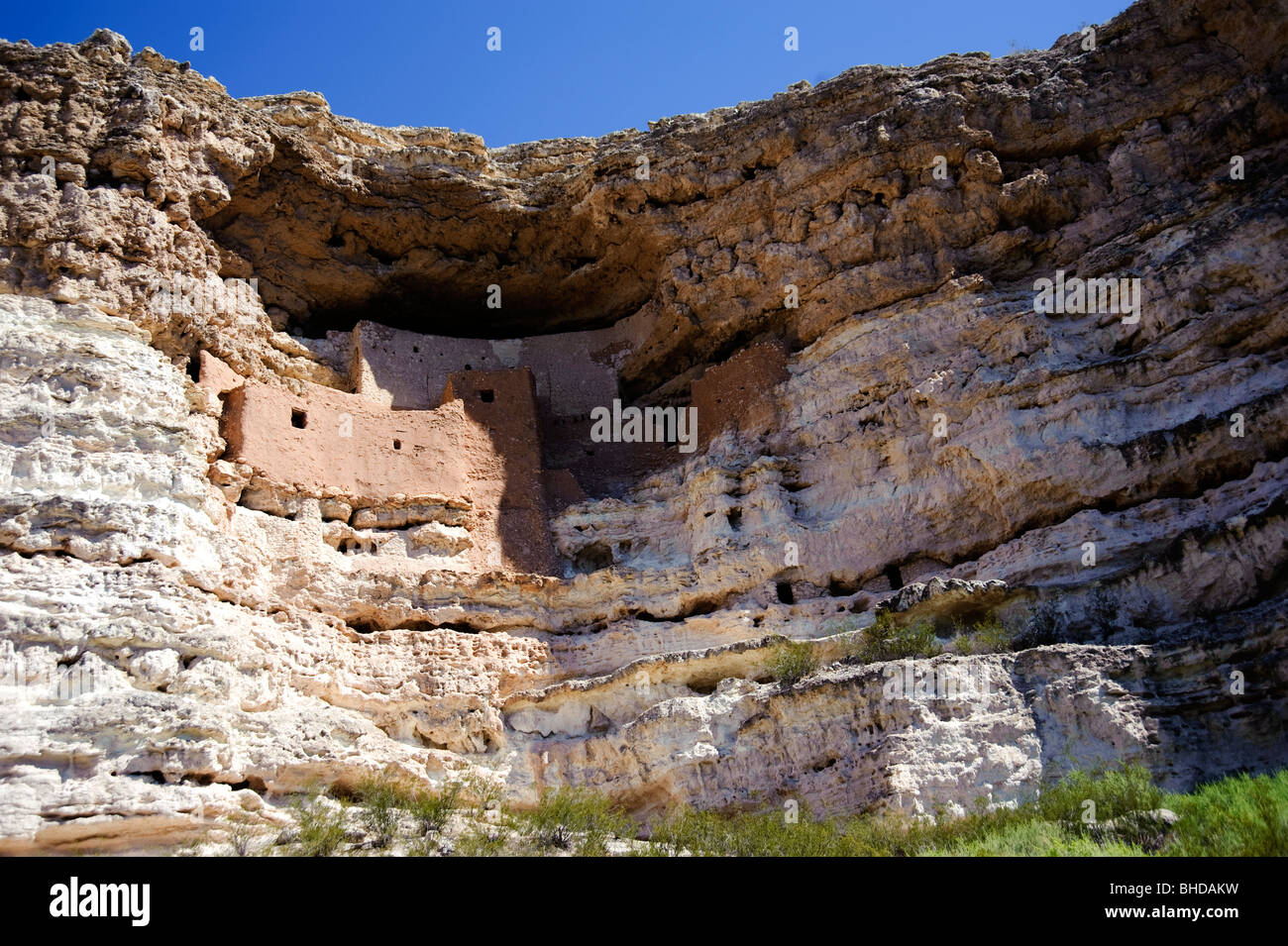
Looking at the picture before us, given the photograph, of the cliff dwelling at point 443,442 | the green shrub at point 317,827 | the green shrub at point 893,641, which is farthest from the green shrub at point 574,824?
the cliff dwelling at point 443,442

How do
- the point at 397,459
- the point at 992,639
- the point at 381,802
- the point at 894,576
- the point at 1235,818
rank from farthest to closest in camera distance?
the point at 397,459 < the point at 894,576 < the point at 992,639 < the point at 381,802 < the point at 1235,818

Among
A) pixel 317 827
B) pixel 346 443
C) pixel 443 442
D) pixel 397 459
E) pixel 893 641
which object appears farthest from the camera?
pixel 443 442

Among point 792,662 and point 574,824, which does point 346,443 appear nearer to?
point 792,662

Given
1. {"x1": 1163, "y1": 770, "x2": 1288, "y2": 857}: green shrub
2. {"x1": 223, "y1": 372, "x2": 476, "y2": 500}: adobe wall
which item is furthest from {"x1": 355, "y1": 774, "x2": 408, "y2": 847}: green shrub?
{"x1": 1163, "y1": 770, "x2": 1288, "y2": 857}: green shrub

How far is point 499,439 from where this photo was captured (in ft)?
56.0

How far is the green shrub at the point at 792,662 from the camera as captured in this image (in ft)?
43.2

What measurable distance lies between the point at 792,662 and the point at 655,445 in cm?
559

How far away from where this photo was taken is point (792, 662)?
524 inches

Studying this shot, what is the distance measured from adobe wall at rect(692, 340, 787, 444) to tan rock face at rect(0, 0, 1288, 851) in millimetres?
58

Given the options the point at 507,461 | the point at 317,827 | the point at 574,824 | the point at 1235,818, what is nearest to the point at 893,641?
the point at 574,824

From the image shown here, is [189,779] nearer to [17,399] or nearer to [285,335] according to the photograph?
[17,399]

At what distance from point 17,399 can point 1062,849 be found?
10990 millimetres

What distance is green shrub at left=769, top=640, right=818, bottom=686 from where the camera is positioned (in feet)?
43.2

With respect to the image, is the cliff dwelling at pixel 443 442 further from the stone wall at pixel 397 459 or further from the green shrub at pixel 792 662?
the green shrub at pixel 792 662
